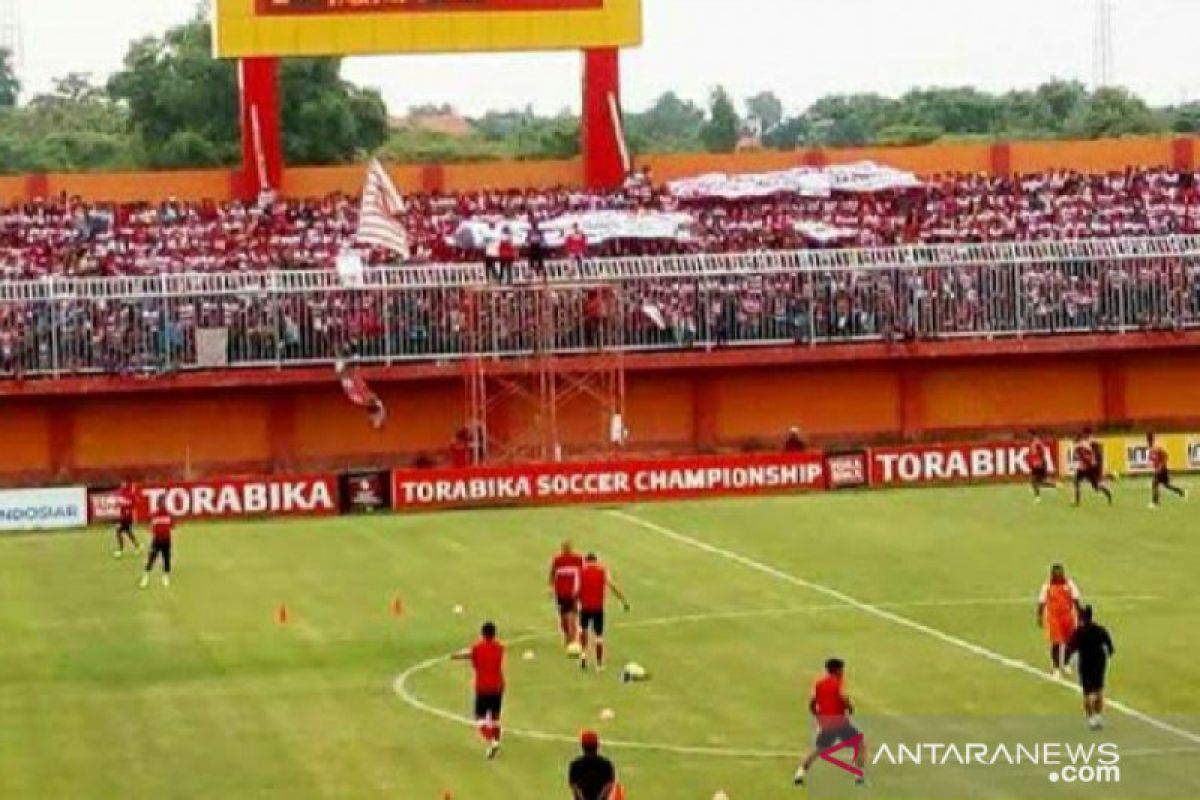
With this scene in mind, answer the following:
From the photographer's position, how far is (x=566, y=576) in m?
44.5

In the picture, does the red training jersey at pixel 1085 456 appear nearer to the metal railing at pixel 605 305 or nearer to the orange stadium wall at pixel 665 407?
the orange stadium wall at pixel 665 407

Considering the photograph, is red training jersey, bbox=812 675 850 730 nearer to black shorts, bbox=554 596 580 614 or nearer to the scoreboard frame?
black shorts, bbox=554 596 580 614

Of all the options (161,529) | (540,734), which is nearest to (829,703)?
(540,734)

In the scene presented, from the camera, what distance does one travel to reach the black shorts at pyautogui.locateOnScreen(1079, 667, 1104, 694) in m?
35.9

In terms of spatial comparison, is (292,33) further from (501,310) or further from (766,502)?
(766,502)

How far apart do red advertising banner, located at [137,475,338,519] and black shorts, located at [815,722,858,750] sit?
38.1m

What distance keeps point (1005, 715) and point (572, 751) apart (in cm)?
522

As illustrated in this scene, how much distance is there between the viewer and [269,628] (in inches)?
1969

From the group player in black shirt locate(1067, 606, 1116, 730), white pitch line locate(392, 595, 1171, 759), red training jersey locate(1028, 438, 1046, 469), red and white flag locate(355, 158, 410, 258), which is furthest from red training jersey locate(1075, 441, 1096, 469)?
Result: player in black shirt locate(1067, 606, 1116, 730)

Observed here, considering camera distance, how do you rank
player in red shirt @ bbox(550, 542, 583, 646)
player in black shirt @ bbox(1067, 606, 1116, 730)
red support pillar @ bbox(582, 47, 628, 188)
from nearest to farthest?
1. player in black shirt @ bbox(1067, 606, 1116, 730)
2. player in red shirt @ bbox(550, 542, 583, 646)
3. red support pillar @ bbox(582, 47, 628, 188)

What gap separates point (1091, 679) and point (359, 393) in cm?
4283

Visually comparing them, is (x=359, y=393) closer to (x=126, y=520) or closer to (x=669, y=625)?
(x=126, y=520)

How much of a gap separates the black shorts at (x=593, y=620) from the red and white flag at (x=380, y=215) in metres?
32.9

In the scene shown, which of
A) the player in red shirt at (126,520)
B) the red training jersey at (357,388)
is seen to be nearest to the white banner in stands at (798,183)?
the red training jersey at (357,388)
